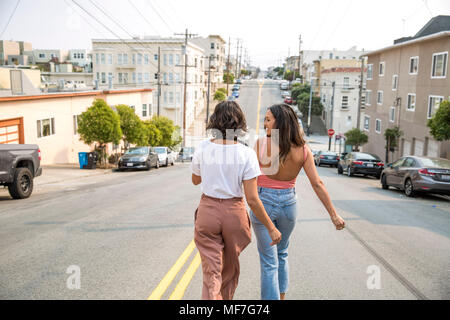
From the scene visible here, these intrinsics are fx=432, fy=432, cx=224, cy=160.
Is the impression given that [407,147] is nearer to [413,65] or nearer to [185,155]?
[413,65]

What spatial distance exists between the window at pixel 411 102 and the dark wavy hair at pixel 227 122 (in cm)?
3265

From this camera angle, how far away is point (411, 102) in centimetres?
3406

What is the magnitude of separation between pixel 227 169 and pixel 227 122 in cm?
44

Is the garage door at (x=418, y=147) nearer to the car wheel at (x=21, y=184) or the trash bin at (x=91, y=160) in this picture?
the trash bin at (x=91, y=160)

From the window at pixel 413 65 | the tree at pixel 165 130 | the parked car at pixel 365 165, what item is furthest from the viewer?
the tree at pixel 165 130

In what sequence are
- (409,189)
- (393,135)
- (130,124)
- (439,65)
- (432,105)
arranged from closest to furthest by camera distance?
(409,189) → (439,65) → (130,124) → (432,105) → (393,135)

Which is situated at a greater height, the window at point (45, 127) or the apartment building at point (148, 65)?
the apartment building at point (148, 65)

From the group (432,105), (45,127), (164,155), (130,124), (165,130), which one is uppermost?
(432,105)

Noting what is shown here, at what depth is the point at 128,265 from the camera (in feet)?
19.2

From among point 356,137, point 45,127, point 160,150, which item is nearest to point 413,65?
point 356,137

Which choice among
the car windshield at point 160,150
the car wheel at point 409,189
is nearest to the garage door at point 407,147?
the car windshield at point 160,150

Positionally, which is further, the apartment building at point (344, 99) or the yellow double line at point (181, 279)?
the apartment building at point (344, 99)

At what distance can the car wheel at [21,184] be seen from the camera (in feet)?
41.2

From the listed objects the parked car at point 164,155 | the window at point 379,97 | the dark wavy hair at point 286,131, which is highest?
the window at point 379,97
